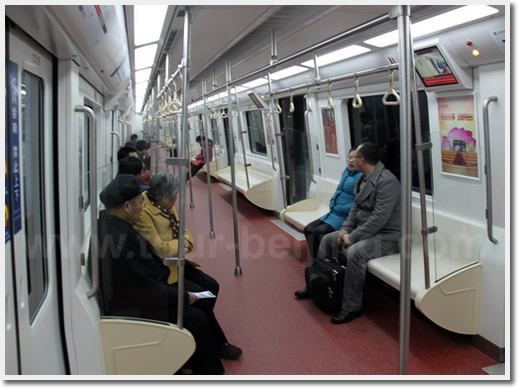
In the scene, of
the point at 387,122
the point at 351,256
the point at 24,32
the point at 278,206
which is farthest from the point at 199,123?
the point at 24,32

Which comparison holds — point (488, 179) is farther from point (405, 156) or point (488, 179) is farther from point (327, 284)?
point (327, 284)

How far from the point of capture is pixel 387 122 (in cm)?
506

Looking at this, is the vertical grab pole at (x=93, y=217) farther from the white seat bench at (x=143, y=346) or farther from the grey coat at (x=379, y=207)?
the grey coat at (x=379, y=207)

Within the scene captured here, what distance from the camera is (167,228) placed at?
9.55 ft

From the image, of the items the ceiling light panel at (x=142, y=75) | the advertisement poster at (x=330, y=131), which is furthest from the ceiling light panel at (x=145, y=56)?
the advertisement poster at (x=330, y=131)

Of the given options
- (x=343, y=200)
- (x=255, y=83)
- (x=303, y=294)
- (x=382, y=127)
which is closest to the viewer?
(x=303, y=294)

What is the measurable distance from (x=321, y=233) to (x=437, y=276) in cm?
169

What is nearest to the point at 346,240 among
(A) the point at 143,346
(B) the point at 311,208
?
(B) the point at 311,208

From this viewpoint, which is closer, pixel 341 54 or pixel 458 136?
pixel 458 136

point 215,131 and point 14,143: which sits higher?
point 215,131

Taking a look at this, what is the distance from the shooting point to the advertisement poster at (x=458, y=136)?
329 centimetres

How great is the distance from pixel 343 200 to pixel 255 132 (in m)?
5.52

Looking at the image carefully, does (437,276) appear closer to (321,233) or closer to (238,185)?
(321,233)

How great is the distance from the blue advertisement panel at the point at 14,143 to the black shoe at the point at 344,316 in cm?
272
